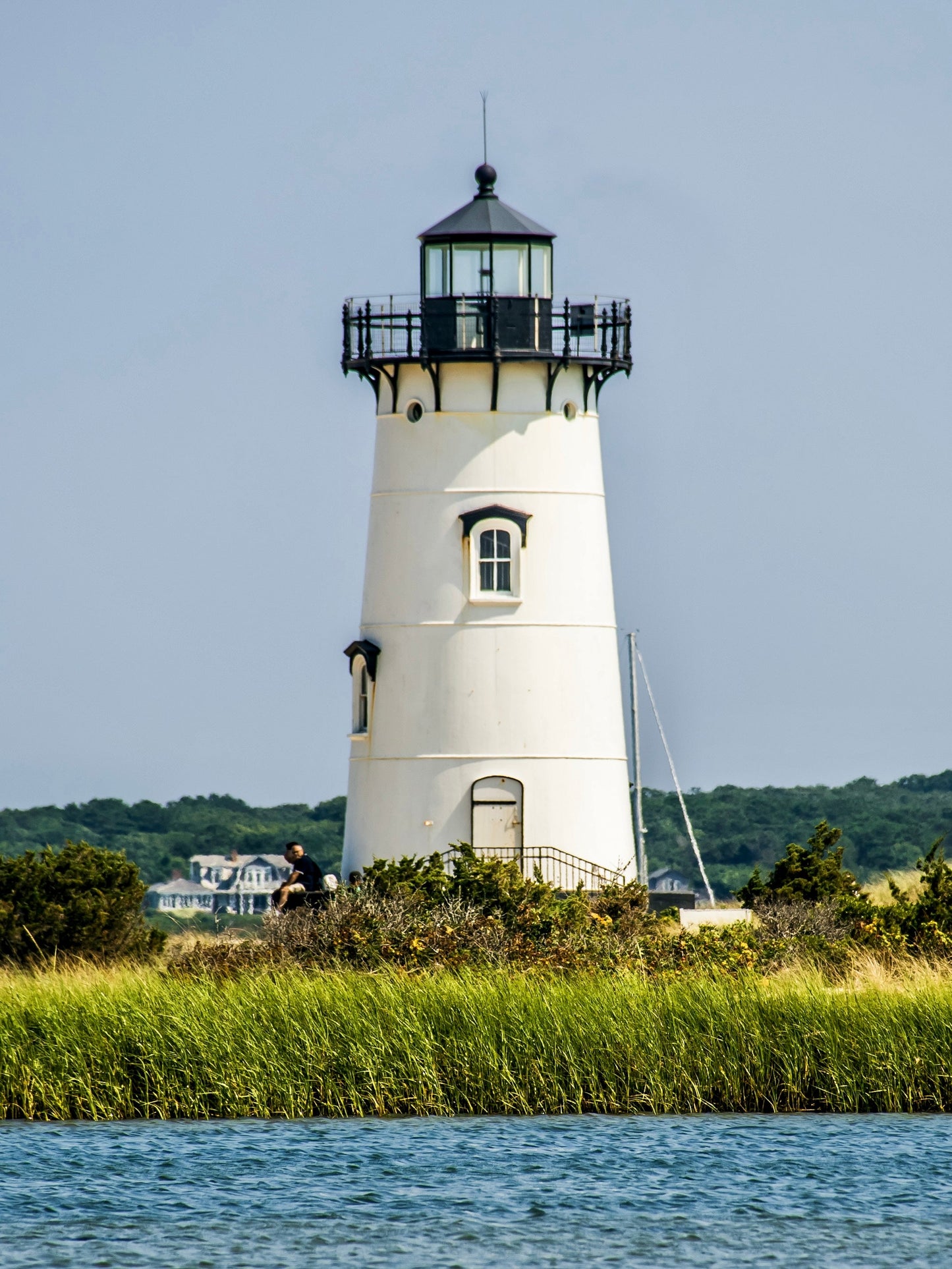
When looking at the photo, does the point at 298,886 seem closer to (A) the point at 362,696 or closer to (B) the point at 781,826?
(A) the point at 362,696

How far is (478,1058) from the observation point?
24188mm

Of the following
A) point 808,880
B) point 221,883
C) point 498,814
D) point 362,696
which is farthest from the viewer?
point 221,883

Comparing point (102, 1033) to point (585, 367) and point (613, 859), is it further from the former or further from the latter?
point (585, 367)

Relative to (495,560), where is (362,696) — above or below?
below

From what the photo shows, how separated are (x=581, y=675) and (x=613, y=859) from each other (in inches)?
112

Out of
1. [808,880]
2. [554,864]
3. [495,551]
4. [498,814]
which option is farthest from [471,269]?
[808,880]

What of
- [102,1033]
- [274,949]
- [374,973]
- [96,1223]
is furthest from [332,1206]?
[274,949]

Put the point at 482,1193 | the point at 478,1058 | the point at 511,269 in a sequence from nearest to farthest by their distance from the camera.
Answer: the point at 482,1193, the point at 478,1058, the point at 511,269

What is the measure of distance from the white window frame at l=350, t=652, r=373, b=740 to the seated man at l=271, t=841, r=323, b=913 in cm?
408

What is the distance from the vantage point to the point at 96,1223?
799 inches

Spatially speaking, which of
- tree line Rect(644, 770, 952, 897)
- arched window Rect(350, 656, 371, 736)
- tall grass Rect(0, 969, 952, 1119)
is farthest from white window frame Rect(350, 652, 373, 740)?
tree line Rect(644, 770, 952, 897)

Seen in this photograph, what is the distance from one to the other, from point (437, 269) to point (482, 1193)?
58.8 feet

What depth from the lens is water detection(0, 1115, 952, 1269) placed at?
19.6m

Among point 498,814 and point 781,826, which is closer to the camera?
point 498,814
